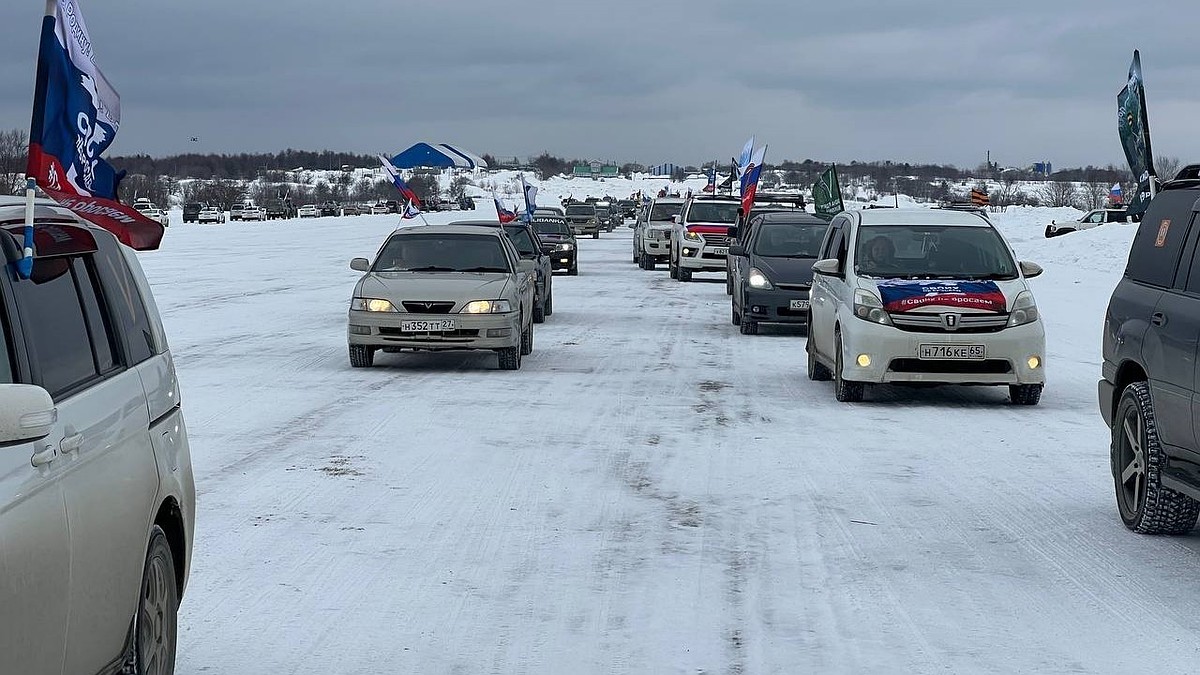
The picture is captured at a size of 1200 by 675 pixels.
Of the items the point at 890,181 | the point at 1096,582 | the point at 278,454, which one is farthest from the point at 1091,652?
the point at 890,181

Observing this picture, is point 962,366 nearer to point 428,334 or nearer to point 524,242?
point 428,334

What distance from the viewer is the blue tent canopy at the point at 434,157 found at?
49881 mm

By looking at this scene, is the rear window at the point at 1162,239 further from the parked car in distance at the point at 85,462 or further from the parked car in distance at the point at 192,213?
the parked car in distance at the point at 192,213

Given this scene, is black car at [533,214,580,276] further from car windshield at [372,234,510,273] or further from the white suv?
the white suv

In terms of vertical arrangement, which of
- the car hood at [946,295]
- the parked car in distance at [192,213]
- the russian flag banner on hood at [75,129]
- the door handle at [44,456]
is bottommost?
the parked car in distance at [192,213]

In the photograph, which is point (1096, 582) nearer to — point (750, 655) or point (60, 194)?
point (750, 655)

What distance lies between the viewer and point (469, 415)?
40.8ft

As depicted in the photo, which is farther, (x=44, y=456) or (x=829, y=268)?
(x=829, y=268)

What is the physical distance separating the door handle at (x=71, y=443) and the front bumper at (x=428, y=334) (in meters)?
11.8

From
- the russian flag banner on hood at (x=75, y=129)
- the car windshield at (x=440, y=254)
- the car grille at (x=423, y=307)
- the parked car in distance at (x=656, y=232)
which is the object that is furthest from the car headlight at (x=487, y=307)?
the parked car in distance at (x=656, y=232)

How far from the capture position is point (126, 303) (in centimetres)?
504

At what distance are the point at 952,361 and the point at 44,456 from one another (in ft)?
34.3

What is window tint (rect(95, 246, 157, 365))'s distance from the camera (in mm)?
4840

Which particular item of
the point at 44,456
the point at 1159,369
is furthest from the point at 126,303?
the point at 1159,369
